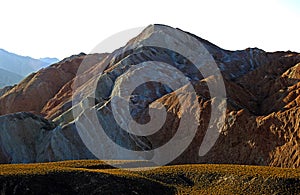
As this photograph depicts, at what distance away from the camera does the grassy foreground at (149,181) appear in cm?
3045

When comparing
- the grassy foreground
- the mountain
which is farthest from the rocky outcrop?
the grassy foreground

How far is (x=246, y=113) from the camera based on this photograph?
5662cm

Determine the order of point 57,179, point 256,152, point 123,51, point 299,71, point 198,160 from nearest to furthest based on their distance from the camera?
point 57,179, point 256,152, point 198,160, point 299,71, point 123,51

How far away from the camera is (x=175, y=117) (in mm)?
62562

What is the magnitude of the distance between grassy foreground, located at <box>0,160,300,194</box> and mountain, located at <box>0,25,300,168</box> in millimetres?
17954

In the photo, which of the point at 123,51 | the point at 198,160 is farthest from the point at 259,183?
the point at 123,51

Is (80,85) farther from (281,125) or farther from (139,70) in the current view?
(281,125)

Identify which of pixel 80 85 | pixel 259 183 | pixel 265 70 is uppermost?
pixel 265 70

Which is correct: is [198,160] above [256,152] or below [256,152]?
below

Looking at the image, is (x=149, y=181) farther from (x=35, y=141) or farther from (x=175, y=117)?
(x=35, y=141)

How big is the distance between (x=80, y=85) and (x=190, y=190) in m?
72.1

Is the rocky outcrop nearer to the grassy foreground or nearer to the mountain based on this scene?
the mountain

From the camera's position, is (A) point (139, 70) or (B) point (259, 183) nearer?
(B) point (259, 183)

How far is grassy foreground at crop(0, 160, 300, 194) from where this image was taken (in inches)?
1199
